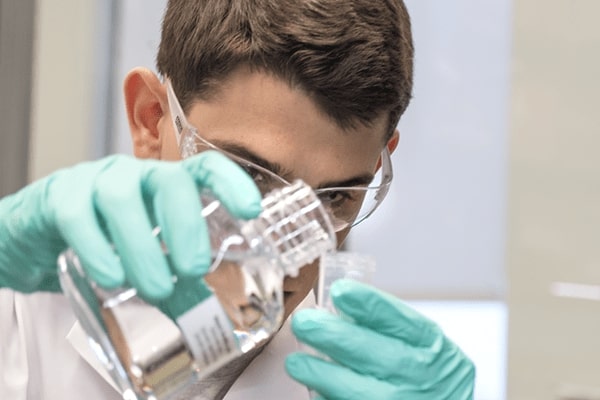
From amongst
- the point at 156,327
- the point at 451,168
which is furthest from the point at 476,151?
the point at 156,327

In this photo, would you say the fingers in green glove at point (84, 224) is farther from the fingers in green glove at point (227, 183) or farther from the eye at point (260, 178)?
the eye at point (260, 178)

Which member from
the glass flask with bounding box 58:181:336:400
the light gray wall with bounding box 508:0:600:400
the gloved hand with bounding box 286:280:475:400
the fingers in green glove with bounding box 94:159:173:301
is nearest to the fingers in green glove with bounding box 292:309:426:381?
the gloved hand with bounding box 286:280:475:400

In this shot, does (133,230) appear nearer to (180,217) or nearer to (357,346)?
(180,217)

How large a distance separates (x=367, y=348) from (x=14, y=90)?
183 centimetres

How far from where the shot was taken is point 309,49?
4.05ft

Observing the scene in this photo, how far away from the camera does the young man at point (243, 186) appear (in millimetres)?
887

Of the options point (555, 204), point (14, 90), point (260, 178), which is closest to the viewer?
point (260, 178)

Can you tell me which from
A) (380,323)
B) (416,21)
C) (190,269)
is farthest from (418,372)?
(416,21)

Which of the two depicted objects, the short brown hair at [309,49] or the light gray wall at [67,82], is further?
the light gray wall at [67,82]

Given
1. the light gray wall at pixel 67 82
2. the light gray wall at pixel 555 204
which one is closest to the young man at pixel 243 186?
the light gray wall at pixel 555 204

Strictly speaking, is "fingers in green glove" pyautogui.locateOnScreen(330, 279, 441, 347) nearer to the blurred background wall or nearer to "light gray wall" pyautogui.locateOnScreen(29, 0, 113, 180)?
the blurred background wall

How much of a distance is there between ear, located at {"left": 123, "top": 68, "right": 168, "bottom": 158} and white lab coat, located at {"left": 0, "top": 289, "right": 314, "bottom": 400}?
32cm

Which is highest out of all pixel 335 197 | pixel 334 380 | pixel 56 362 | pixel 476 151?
pixel 335 197

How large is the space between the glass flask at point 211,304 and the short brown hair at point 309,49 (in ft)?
1.11
